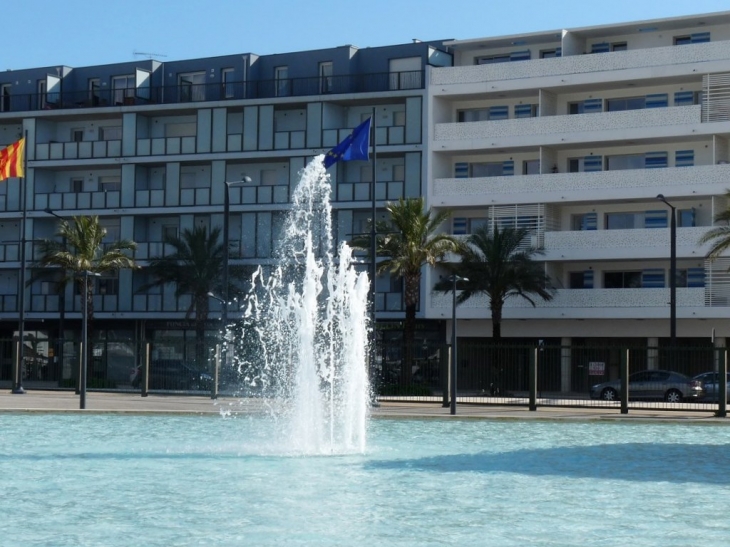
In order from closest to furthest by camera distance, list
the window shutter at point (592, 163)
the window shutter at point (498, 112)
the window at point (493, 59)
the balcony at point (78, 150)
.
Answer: the window shutter at point (592, 163) < the window shutter at point (498, 112) < the window at point (493, 59) < the balcony at point (78, 150)

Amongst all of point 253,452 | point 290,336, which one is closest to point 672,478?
point 253,452

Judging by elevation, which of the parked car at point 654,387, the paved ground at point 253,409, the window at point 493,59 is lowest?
the paved ground at point 253,409

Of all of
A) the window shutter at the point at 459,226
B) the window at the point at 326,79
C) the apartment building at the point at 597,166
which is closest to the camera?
the apartment building at the point at 597,166

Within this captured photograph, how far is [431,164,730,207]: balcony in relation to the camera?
57688 mm

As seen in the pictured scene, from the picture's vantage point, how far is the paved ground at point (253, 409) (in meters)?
37.5

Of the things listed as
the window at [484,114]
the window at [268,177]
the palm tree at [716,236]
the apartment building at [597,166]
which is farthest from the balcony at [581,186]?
the window at [268,177]

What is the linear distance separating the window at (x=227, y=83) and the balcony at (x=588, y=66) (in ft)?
36.0

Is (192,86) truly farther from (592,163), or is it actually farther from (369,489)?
(369,489)

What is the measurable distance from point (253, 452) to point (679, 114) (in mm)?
36885

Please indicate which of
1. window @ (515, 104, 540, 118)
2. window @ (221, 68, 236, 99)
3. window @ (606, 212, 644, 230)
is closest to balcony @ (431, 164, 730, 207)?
window @ (606, 212, 644, 230)

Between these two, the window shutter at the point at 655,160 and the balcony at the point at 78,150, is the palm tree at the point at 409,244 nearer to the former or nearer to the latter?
the window shutter at the point at 655,160

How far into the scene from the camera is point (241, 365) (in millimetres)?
54312

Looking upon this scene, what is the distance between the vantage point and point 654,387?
4819cm

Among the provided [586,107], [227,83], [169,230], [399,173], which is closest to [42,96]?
[169,230]
